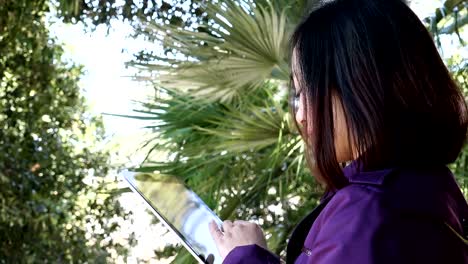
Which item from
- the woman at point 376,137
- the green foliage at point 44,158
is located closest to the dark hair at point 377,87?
the woman at point 376,137

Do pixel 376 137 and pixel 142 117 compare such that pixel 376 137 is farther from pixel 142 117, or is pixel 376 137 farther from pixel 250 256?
pixel 142 117

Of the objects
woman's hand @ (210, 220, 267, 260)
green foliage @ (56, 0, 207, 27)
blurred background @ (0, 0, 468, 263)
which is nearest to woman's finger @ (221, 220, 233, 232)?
woman's hand @ (210, 220, 267, 260)

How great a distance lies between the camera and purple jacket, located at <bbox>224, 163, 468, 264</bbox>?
57 centimetres

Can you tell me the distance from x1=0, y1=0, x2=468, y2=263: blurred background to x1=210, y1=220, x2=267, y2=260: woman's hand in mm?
1148

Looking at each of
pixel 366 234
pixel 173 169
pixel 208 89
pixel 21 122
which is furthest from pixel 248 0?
pixel 21 122

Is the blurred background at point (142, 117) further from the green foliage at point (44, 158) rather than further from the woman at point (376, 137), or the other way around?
the woman at point (376, 137)

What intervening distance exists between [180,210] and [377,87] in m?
0.28

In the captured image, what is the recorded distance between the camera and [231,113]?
7.48ft

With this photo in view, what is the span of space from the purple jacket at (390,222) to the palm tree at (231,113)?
4.33ft

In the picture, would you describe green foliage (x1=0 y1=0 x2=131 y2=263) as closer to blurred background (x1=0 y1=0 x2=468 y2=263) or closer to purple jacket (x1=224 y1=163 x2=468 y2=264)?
blurred background (x1=0 y1=0 x2=468 y2=263)

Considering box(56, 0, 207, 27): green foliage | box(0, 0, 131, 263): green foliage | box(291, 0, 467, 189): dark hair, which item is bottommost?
box(0, 0, 131, 263): green foliage

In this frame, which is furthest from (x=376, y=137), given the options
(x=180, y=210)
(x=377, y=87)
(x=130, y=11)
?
(x=130, y=11)

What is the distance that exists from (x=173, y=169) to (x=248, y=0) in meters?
0.53

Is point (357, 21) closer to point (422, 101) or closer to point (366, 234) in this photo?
point (422, 101)
